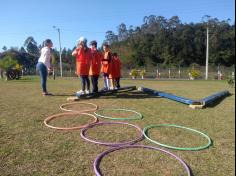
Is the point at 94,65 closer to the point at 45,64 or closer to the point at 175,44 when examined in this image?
the point at 45,64

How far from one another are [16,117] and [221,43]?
73.2 m

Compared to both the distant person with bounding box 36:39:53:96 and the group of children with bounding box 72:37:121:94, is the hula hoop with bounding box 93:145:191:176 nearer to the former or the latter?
the group of children with bounding box 72:37:121:94

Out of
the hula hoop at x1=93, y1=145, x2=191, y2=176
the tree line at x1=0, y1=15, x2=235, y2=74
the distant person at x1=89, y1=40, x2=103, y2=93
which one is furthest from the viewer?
the tree line at x1=0, y1=15, x2=235, y2=74

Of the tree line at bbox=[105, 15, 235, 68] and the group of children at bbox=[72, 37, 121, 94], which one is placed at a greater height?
the tree line at bbox=[105, 15, 235, 68]

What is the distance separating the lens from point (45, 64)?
10.5 m

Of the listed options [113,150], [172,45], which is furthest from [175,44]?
[113,150]

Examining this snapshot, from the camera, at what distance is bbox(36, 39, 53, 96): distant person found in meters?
10.4

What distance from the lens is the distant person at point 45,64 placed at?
10352mm

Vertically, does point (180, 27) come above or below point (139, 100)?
above

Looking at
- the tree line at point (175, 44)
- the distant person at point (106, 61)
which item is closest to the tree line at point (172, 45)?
the tree line at point (175, 44)

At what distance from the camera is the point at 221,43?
Result: 240 feet

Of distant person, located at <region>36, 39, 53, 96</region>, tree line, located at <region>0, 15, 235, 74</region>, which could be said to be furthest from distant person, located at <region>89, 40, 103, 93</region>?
tree line, located at <region>0, 15, 235, 74</region>

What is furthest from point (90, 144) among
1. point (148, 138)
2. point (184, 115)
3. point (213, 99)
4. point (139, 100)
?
point (213, 99)

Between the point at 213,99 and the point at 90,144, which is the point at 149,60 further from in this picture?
the point at 90,144
